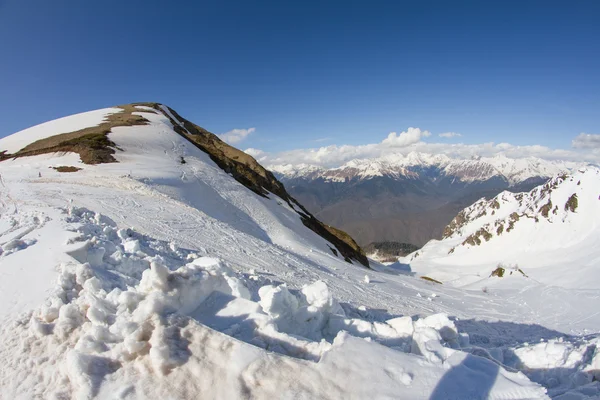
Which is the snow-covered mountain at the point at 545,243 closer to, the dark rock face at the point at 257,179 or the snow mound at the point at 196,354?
the dark rock face at the point at 257,179

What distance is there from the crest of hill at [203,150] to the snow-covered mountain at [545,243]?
2221 centimetres

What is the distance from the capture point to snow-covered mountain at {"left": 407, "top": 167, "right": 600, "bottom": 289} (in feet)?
183

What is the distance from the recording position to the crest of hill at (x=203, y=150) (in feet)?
106

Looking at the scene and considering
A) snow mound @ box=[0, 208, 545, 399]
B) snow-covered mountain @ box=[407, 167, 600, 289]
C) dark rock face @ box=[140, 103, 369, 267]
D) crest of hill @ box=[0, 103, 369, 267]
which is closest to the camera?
snow mound @ box=[0, 208, 545, 399]

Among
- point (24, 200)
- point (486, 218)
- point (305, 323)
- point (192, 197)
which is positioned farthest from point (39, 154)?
point (486, 218)

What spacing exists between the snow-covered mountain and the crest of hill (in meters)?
22.2

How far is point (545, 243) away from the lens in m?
83.8

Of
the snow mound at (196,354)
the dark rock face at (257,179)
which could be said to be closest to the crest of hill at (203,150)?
the dark rock face at (257,179)

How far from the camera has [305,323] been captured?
23.5 feet

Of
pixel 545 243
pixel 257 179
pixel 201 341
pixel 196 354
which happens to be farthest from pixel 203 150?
pixel 545 243

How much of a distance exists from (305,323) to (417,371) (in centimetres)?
289

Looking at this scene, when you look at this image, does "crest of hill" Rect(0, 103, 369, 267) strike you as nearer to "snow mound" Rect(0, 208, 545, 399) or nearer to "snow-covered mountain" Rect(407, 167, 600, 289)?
"snow-covered mountain" Rect(407, 167, 600, 289)

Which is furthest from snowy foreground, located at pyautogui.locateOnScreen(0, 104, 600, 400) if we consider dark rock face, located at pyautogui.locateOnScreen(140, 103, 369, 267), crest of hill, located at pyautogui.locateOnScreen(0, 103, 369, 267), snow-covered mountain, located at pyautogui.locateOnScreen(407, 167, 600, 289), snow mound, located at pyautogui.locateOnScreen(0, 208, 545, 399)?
snow-covered mountain, located at pyautogui.locateOnScreen(407, 167, 600, 289)

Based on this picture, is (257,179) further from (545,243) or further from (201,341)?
(545,243)
